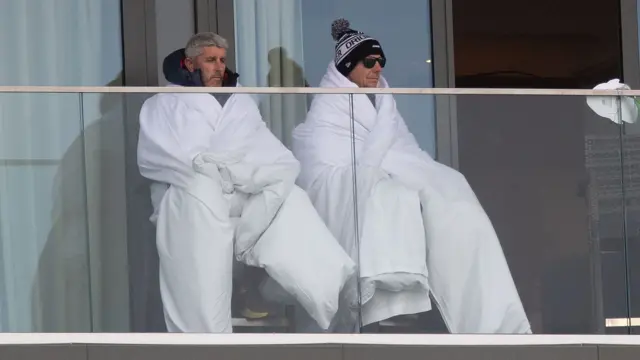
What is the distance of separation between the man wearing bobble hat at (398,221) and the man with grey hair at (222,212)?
0.13 meters

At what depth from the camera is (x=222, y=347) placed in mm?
7520

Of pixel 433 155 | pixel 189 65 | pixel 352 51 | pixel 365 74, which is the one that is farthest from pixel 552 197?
pixel 189 65

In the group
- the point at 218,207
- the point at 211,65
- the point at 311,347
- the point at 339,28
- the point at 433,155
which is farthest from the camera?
the point at 339,28

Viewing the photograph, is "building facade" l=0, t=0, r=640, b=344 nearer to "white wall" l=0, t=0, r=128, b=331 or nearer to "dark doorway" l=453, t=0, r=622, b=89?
"white wall" l=0, t=0, r=128, b=331

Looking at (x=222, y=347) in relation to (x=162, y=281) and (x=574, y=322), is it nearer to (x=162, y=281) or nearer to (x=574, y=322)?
(x=162, y=281)

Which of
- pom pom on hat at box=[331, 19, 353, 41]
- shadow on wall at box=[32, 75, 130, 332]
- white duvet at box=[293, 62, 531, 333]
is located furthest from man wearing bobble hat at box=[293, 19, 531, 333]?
pom pom on hat at box=[331, 19, 353, 41]

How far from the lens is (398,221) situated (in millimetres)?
7688

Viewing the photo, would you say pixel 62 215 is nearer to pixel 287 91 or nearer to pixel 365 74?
pixel 287 91

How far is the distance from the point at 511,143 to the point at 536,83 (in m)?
4.14

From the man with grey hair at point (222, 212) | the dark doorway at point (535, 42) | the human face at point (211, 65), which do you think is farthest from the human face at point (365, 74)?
the dark doorway at point (535, 42)

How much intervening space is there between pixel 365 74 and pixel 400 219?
3.30 feet

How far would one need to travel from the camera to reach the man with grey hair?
745cm

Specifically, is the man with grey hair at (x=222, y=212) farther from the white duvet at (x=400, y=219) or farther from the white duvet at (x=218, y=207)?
the white duvet at (x=400, y=219)

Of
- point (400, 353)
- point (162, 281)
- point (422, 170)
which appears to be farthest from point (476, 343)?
point (162, 281)
